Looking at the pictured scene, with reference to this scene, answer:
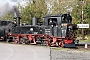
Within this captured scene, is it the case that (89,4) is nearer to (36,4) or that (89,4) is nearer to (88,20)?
(88,20)

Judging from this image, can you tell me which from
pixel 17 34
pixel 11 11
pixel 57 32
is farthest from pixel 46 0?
pixel 57 32

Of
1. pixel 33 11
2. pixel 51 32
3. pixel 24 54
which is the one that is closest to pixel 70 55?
pixel 24 54

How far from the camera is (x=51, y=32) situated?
23.4 metres

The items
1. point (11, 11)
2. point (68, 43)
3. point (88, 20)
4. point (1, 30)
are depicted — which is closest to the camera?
point (68, 43)

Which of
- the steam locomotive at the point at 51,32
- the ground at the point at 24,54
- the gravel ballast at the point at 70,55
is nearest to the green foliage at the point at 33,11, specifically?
the steam locomotive at the point at 51,32

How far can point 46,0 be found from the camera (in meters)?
50.4

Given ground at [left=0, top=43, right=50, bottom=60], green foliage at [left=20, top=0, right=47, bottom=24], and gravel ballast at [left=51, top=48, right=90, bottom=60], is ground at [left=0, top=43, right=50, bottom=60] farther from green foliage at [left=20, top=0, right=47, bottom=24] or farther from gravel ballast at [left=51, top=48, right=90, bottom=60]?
green foliage at [left=20, top=0, right=47, bottom=24]

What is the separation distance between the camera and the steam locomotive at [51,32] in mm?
22734

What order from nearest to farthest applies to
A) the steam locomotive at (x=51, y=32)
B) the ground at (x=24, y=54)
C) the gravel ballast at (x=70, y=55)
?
1. the ground at (x=24, y=54)
2. the gravel ballast at (x=70, y=55)
3. the steam locomotive at (x=51, y=32)

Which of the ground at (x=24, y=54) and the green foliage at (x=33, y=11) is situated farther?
the green foliage at (x=33, y=11)

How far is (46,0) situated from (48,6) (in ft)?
4.08

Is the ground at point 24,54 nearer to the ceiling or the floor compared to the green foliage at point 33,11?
nearer to the floor

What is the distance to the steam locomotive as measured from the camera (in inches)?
895

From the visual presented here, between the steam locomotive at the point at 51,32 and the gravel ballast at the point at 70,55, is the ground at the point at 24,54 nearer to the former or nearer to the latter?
the gravel ballast at the point at 70,55
